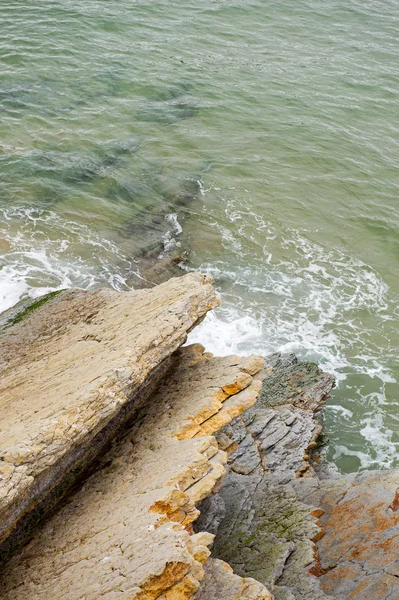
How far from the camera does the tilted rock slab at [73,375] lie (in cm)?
1075

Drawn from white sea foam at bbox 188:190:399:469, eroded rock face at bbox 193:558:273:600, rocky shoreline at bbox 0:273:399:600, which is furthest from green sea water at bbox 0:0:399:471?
eroded rock face at bbox 193:558:273:600

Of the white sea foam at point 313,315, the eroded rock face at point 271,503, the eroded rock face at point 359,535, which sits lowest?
the white sea foam at point 313,315

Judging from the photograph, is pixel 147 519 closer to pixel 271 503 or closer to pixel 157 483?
pixel 157 483

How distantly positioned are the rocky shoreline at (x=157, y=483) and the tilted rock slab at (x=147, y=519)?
24 millimetres

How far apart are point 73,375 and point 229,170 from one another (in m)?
21.0

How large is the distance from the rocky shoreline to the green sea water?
19.8ft

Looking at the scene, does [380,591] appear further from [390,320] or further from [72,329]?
[390,320]

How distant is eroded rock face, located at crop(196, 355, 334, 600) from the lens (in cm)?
1273

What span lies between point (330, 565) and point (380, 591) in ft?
3.64

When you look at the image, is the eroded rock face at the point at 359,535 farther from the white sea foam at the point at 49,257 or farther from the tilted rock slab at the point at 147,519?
the white sea foam at the point at 49,257

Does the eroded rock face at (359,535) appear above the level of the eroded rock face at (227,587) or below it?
below

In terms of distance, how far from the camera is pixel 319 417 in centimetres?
1977

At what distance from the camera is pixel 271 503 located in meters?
14.4

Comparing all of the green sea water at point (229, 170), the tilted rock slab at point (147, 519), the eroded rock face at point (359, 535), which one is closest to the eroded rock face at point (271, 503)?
the eroded rock face at point (359, 535)
